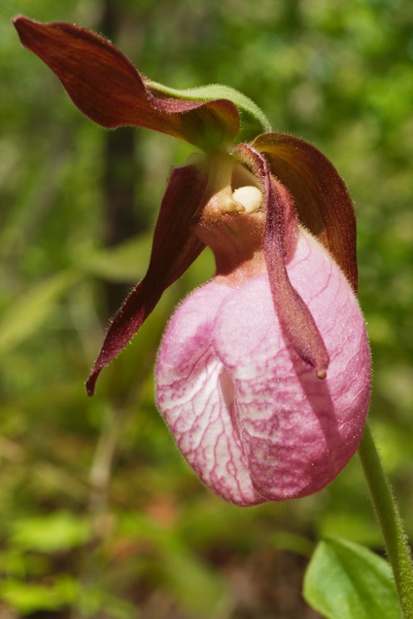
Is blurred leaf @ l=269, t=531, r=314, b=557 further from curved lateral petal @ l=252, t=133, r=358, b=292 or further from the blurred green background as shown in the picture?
curved lateral petal @ l=252, t=133, r=358, b=292

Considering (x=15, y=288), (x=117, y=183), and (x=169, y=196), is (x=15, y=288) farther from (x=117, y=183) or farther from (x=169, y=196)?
(x=169, y=196)

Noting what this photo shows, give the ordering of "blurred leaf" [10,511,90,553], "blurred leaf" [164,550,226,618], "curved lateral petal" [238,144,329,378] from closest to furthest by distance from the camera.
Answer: "curved lateral petal" [238,144,329,378] < "blurred leaf" [164,550,226,618] < "blurred leaf" [10,511,90,553]

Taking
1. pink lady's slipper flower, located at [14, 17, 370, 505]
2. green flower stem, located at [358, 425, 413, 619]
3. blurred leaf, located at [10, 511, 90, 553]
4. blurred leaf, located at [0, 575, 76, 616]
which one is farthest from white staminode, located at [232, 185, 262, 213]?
blurred leaf, located at [10, 511, 90, 553]

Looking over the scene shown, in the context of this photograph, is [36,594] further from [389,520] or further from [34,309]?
[389,520]

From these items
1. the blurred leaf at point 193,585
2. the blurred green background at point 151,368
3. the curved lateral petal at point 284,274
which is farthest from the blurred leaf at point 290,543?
the curved lateral petal at point 284,274

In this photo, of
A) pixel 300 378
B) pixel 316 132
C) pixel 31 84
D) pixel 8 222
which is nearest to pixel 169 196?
pixel 300 378

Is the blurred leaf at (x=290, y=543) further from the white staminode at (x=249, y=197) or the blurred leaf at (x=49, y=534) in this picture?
the white staminode at (x=249, y=197)

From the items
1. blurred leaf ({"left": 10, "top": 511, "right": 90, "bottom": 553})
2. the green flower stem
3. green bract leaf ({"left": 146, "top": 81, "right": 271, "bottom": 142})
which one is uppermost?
green bract leaf ({"left": 146, "top": 81, "right": 271, "bottom": 142})

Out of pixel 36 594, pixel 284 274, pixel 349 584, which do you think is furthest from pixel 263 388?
pixel 36 594
